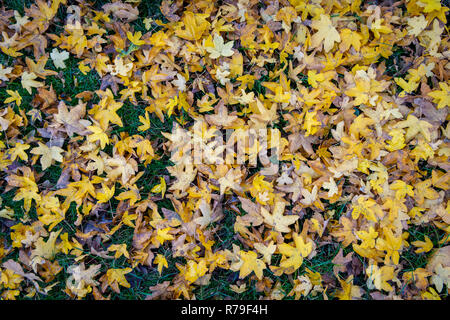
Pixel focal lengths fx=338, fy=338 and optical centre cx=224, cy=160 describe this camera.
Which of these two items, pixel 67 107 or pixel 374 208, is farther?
pixel 67 107

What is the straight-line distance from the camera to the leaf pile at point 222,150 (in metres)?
1.99

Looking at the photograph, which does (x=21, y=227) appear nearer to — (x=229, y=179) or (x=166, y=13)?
(x=229, y=179)

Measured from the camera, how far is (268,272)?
1999mm

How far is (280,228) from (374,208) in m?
0.56

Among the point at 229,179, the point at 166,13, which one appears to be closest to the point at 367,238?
the point at 229,179

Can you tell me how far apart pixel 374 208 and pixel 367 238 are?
0.18m

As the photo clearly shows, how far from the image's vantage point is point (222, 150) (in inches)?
78.5

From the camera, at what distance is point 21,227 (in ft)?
6.73

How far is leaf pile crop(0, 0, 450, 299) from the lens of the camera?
78.2 inches

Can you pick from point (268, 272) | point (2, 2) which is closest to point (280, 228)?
point (268, 272)

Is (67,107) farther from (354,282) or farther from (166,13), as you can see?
(354,282)
